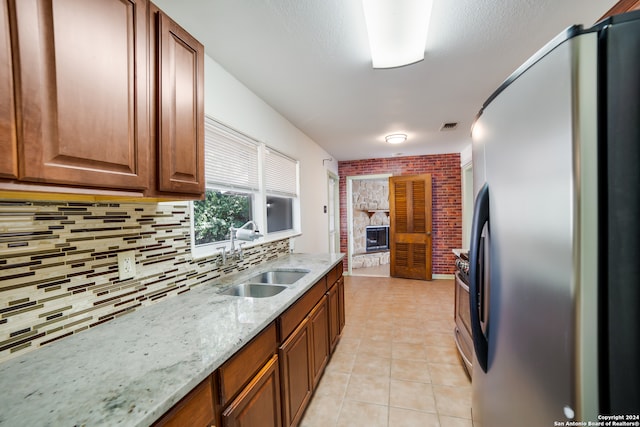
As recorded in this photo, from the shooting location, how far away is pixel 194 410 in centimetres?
82

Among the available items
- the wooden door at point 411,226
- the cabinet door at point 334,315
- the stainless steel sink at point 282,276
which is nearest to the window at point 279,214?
the stainless steel sink at point 282,276

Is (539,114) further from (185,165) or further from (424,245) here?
(424,245)

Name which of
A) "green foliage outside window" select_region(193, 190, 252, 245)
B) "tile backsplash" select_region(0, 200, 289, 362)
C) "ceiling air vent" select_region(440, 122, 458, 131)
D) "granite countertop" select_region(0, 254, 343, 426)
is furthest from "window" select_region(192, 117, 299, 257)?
"ceiling air vent" select_region(440, 122, 458, 131)

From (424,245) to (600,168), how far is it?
491 cm

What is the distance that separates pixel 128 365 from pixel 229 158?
1.59 m

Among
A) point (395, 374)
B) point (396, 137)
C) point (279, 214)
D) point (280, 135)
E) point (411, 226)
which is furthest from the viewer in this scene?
point (411, 226)

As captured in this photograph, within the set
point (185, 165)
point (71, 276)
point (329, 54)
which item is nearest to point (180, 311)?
point (71, 276)

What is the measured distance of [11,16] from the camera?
26.8 inches

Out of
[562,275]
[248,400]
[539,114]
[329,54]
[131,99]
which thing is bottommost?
[248,400]

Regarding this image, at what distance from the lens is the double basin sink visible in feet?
5.96

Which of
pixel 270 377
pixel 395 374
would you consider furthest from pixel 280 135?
pixel 395 374

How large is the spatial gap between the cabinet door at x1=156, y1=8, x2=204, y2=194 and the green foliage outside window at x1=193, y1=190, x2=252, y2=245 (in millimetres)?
476

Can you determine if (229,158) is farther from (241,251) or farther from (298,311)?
(298,311)

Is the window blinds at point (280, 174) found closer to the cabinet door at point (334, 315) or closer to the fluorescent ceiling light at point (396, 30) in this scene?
the cabinet door at point (334, 315)
